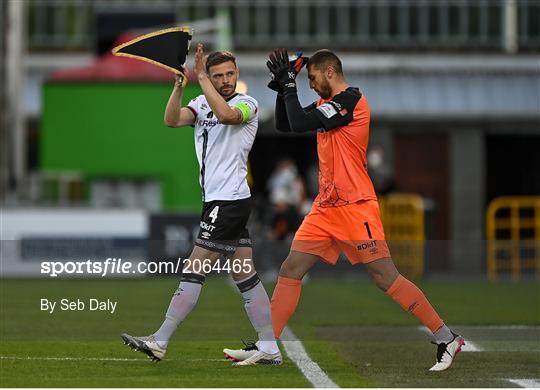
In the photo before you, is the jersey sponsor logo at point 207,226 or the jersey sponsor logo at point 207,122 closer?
the jersey sponsor logo at point 207,226

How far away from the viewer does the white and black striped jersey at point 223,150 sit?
10.9 m

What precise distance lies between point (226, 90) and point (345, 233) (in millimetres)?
1283

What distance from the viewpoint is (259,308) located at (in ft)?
36.3

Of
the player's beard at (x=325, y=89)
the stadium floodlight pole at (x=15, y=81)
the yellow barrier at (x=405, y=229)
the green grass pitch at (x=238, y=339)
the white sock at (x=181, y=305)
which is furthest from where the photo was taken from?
the stadium floodlight pole at (x=15, y=81)

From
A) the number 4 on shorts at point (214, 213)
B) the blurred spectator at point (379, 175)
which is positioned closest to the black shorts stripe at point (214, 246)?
the number 4 on shorts at point (214, 213)

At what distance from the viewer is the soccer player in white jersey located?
35.2 ft

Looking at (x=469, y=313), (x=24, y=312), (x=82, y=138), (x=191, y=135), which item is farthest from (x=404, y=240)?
(x=24, y=312)

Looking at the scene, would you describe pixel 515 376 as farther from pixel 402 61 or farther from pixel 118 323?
pixel 402 61

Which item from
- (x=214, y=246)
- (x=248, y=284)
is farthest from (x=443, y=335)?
(x=214, y=246)

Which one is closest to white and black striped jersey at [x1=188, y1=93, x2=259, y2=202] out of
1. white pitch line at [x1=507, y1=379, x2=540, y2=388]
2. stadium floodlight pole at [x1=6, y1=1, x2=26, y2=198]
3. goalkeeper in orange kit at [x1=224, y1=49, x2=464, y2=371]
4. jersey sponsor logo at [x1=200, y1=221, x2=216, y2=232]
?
jersey sponsor logo at [x1=200, y1=221, x2=216, y2=232]

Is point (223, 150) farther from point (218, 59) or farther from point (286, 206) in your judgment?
point (286, 206)

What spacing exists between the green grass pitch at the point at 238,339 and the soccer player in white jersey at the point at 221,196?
301mm

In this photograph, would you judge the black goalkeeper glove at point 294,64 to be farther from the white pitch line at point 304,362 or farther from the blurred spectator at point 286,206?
the blurred spectator at point 286,206

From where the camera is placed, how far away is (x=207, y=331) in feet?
46.1
